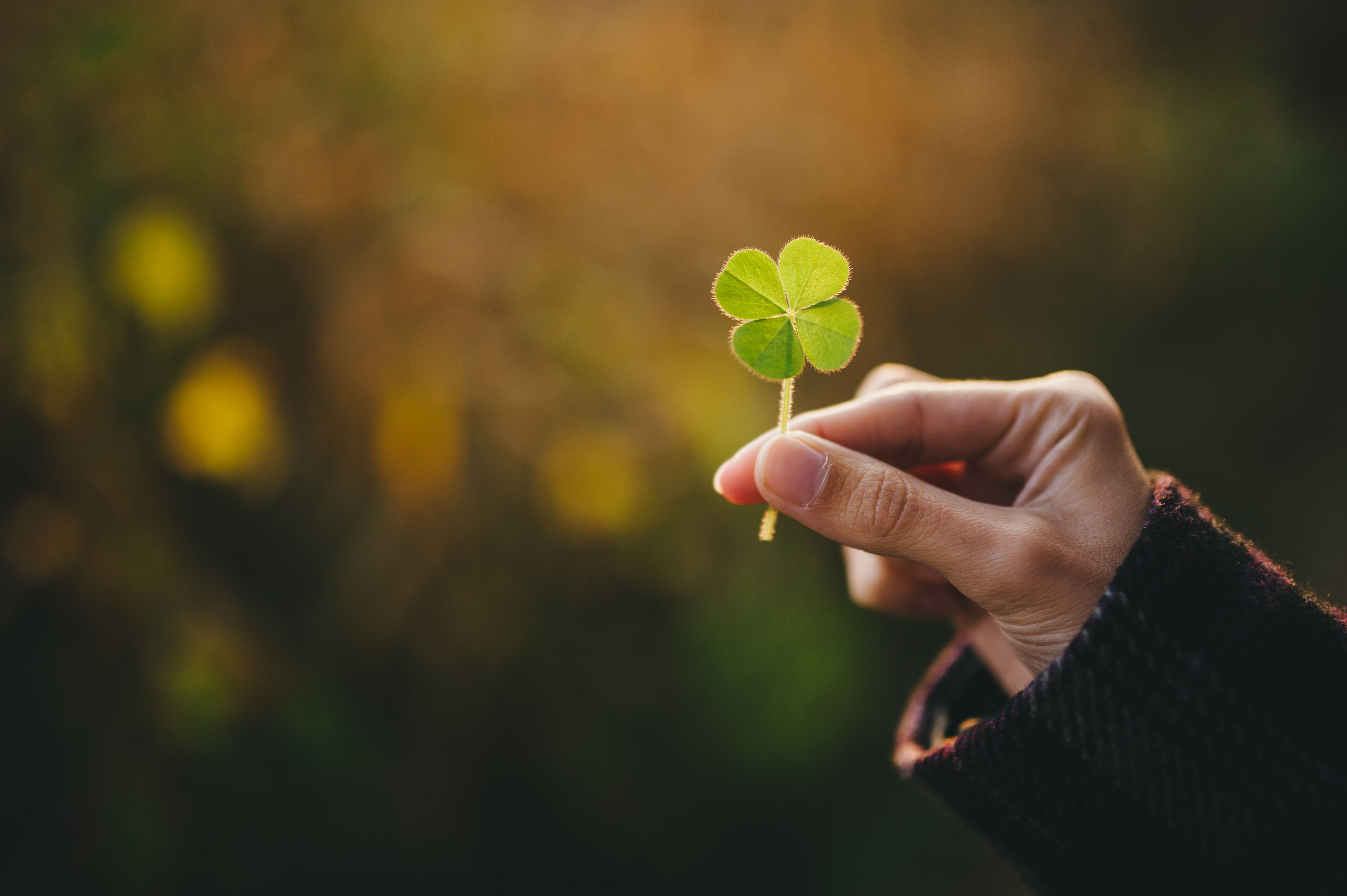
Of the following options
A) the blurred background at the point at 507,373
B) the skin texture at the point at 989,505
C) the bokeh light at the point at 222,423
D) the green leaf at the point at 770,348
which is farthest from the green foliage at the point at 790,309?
the bokeh light at the point at 222,423

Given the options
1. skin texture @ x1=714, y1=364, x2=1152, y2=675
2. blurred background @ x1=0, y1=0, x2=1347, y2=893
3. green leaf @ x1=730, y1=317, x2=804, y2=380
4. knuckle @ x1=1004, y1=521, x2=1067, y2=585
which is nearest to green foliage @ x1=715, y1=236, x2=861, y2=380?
green leaf @ x1=730, y1=317, x2=804, y2=380

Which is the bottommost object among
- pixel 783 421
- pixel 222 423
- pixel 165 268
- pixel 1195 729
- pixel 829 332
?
pixel 222 423

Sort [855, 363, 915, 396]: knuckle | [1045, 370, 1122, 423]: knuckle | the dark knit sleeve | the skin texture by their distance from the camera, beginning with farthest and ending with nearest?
[855, 363, 915, 396]: knuckle → [1045, 370, 1122, 423]: knuckle → the skin texture → the dark knit sleeve

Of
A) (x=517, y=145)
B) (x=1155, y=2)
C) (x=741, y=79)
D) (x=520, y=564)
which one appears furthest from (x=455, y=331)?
(x=1155, y=2)

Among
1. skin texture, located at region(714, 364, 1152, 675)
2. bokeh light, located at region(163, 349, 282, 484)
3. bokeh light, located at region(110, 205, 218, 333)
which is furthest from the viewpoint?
bokeh light, located at region(163, 349, 282, 484)

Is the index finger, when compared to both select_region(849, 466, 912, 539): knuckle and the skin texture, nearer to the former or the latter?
the skin texture

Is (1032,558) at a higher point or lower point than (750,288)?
lower

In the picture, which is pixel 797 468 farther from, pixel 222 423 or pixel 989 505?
pixel 222 423

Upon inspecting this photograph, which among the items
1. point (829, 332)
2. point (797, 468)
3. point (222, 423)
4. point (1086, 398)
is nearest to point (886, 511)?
point (797, 468)
